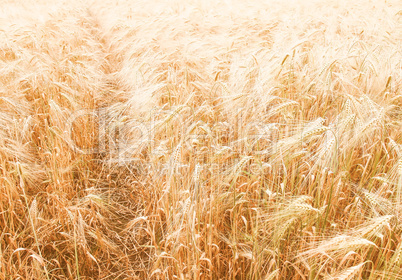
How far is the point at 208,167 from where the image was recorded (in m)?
1.54

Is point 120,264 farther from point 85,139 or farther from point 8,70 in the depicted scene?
point 8,70

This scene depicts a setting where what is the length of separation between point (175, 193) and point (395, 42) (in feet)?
9.97

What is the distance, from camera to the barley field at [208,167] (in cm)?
117

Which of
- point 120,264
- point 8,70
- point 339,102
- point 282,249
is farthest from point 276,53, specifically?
point 8,70

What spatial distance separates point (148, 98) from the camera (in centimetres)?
195

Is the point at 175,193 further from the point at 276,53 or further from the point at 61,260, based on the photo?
the point at 276,53

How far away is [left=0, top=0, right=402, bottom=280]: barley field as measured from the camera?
1.17 m

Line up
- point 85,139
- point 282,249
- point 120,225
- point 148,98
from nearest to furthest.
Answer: point 282,249, point 120,225, point 148,98, point 85,139

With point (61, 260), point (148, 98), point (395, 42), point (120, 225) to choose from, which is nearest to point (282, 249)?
→ point (120, 225)

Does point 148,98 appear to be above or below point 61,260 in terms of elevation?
above

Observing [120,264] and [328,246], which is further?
[120,264]

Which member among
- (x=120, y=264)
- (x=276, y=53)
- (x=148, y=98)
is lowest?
(x=120, y=264)

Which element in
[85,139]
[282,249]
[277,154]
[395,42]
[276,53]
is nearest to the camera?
[282,249]

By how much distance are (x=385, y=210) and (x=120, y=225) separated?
1.39 meters
